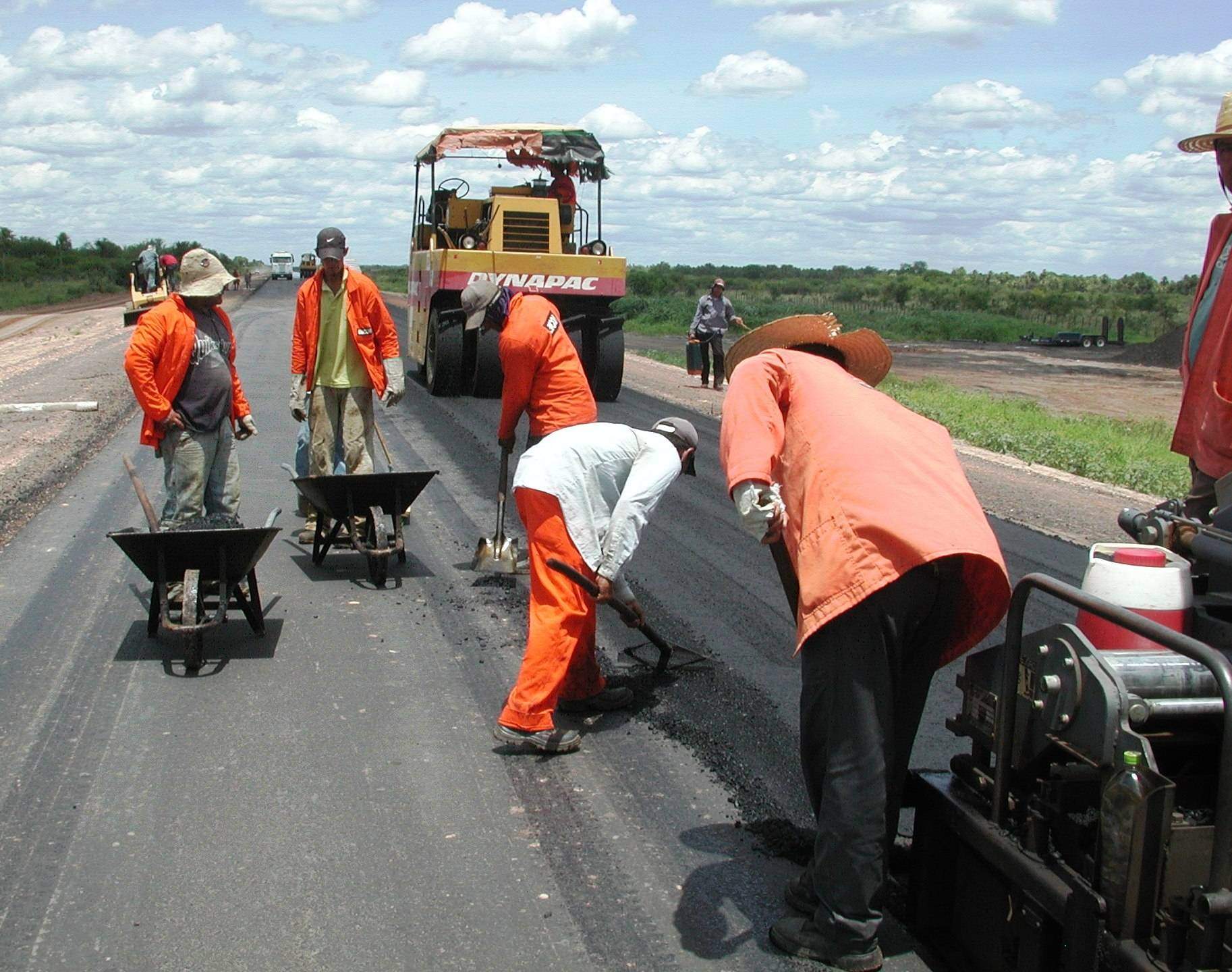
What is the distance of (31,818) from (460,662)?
2.12 m

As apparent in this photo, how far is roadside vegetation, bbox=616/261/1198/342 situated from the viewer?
50844mm

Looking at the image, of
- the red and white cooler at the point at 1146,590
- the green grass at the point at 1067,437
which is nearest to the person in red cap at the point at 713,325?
the green grass at the point at 1067,437

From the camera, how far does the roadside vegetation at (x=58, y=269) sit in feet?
178

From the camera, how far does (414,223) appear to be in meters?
18.6

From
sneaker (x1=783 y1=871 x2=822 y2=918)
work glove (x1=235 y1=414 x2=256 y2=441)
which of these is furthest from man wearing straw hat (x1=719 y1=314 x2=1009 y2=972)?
work glove (x1=235 y1=414 x2=256 y2=441)

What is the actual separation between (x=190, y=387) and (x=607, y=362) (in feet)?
32.5

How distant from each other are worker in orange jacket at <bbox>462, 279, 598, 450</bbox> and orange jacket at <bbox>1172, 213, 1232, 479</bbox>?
309cm

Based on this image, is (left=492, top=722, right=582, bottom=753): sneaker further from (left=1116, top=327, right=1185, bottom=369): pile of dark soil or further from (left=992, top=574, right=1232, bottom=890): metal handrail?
(left=1116, top=327, right=1185, bottom=369): pile of dark soil

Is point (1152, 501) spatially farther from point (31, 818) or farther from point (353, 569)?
point (31, 818)

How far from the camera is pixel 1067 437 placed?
15.5 metres

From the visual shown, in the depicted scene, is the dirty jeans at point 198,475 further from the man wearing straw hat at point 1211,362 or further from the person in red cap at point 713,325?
the person in red cap at point 713,325

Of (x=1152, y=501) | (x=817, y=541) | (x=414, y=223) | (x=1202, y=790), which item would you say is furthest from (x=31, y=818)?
(x=414, y=223)

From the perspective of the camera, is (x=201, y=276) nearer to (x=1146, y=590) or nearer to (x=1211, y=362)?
(x=1211, y=362)

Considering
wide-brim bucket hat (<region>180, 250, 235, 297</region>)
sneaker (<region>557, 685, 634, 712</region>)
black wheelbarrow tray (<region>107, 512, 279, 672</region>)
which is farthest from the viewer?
wide-brim bucket hat (<region>180, 250, 235, 297</region>)
